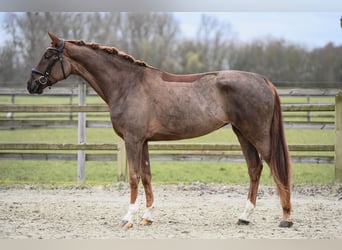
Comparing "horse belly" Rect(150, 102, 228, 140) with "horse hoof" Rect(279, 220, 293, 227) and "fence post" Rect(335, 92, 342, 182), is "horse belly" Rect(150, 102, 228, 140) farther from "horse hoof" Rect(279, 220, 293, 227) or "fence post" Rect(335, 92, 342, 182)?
"fence post" Rect(335, 92, 342, 182)

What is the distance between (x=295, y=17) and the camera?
566 inches

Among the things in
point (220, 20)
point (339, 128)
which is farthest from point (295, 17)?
point (339, 128)

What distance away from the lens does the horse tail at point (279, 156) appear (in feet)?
14.8

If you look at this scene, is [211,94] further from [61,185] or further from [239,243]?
[61,185]

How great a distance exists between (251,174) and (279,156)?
345 mm

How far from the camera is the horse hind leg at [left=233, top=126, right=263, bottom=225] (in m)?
4.65

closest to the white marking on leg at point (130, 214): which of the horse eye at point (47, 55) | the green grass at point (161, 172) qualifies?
the horse eye at point (47, 55)

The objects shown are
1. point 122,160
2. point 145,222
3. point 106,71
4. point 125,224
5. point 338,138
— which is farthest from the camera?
point 122,160

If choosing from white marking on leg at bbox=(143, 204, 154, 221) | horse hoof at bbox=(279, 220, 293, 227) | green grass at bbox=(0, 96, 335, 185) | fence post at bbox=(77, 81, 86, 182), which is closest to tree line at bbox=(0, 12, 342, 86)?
green grass at bbox=(0, 96, 335, 185)

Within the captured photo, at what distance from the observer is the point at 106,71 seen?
4.75 m

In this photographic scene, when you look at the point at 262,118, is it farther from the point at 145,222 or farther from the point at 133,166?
the point at 145,222

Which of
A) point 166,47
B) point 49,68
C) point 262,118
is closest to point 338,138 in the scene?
point 262,118

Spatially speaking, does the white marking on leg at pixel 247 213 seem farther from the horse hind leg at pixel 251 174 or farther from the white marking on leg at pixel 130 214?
the white marking on leg at pixel 130 214

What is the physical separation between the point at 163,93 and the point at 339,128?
126 inches
